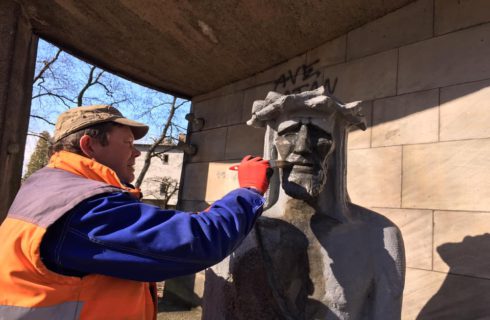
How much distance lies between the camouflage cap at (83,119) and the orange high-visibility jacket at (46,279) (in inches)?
12.4

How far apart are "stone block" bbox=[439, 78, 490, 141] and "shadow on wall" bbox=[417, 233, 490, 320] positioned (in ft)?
2.57

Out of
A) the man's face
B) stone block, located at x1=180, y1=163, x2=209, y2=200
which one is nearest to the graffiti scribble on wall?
stone block, located at x1=180, y1=163, x2=209, y2=200

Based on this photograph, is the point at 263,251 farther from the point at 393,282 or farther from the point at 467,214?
the point at 467,214

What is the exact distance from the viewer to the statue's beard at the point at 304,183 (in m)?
1.93

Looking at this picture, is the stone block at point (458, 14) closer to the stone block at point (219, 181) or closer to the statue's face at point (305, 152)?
the statue's face at point (305, 152)

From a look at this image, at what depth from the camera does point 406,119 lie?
3.68m

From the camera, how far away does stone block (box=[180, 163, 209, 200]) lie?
646 centimetres

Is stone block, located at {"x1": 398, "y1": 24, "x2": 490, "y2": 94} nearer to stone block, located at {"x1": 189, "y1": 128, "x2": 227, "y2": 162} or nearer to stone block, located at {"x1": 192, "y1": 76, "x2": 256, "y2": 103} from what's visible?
stone block, located at {"x1": 192, "y1": 76, "x2": 256, "y2": 103}

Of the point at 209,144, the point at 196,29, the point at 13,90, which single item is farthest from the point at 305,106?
the point at 209,144

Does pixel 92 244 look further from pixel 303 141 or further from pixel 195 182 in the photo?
pixel 195 182

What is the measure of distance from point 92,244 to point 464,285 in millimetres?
2736

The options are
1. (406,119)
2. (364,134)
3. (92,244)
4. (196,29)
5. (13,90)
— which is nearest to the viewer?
(92,244)

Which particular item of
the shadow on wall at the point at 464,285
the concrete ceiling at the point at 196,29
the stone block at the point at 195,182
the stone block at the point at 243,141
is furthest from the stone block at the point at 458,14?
the stone block at the point at 195,182

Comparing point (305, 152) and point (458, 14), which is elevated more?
point (458, 14)
